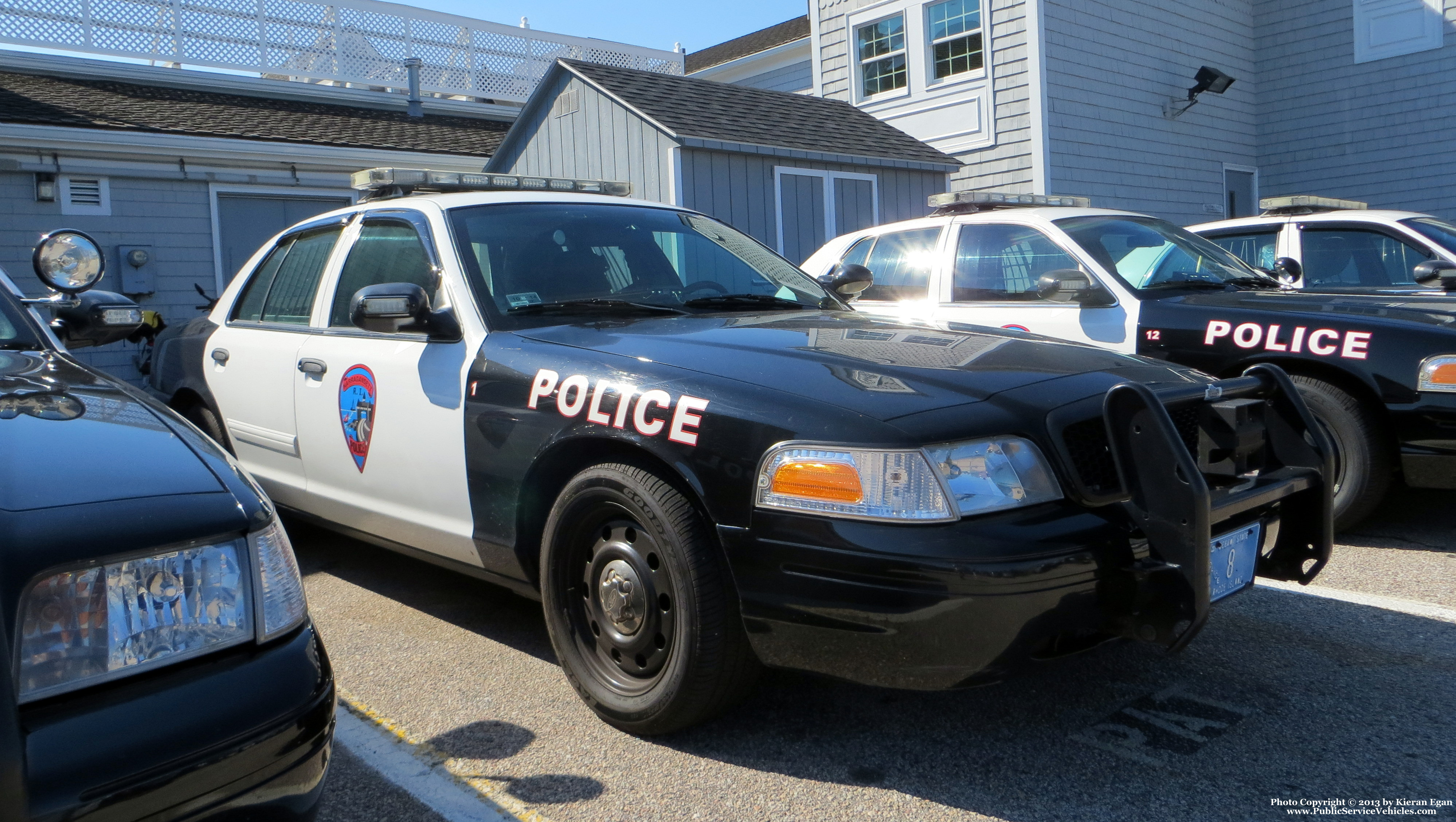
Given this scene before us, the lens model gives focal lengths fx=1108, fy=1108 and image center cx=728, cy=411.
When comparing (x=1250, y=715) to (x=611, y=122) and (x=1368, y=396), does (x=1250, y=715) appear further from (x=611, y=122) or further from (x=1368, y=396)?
(x=611, y=122)

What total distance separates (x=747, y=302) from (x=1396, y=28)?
14601 millimetres

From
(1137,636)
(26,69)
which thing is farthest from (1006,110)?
(1137,636)

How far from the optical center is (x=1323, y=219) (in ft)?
21.9

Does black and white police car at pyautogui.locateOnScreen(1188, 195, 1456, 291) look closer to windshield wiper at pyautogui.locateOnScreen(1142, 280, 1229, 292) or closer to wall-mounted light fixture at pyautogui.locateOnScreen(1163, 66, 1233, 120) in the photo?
windshield wiper at pyautogui.locateOnScreen(1142, 280, 1229, 292)

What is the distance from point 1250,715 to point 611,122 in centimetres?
854

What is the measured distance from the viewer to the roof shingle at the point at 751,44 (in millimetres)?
20531

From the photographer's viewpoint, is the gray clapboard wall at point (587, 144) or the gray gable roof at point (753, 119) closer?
the gray clapboard wall at point (587, 144)

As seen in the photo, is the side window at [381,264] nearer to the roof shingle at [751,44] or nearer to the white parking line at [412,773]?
the white parking line at [412,773]

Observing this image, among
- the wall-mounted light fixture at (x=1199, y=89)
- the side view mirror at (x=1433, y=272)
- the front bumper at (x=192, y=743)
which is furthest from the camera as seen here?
the wall-mounted light fixture at (x=1199, y=89)

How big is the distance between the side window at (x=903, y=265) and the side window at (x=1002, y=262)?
189 mm

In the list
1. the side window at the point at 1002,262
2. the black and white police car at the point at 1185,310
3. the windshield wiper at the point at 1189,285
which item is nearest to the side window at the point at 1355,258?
the black and white police car at the point at 1185,310

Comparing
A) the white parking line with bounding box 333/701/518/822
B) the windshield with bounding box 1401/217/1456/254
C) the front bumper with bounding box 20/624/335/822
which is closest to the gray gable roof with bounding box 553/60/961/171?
the windshield with bounding box 1401/217/1456/254

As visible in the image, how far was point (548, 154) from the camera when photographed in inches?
442

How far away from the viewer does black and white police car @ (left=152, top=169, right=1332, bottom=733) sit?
7.77ft
